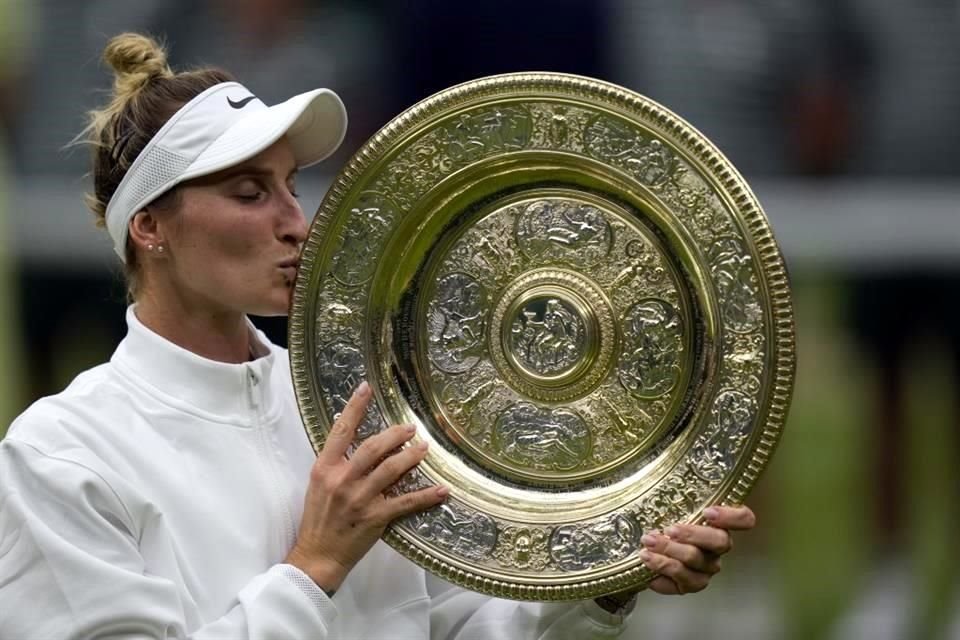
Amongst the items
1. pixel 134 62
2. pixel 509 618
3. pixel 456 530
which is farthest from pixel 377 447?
pixel 134 62

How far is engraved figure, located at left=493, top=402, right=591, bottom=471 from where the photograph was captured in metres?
2.44

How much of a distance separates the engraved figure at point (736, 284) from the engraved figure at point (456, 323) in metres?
0.33

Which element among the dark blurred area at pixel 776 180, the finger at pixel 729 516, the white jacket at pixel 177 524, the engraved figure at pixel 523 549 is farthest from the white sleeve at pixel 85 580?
the dark blurred area at pixel 776 180

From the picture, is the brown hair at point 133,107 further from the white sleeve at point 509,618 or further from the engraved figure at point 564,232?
the white sleeve at point 509,618

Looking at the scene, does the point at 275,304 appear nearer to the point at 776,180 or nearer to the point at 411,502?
the point at 411,502

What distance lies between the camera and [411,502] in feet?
7.64

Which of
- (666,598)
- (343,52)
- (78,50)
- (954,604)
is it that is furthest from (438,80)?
(954,604)

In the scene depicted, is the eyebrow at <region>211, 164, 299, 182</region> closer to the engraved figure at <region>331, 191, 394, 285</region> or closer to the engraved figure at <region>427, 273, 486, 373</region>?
the engraved figure at <region>331, 191, 394, 285</region>

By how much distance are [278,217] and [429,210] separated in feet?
0.68

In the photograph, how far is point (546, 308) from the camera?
2449 millimetres

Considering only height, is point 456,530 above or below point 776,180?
below

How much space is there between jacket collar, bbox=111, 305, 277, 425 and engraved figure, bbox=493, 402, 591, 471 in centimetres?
34

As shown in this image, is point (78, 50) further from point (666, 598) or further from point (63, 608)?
point (63, 608)

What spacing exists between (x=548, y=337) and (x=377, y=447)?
296 millimetres
